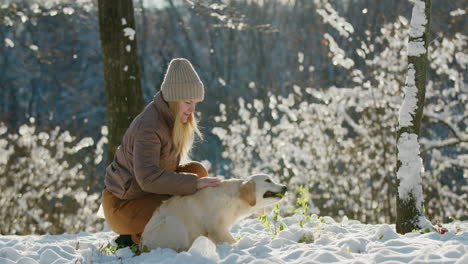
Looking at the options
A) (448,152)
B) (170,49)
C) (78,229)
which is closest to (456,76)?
(448,152)

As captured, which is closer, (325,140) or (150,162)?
(150,162)

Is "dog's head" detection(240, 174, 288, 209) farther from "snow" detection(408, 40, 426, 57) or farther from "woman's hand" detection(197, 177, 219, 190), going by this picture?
"snow" detection(408, 40, 426, 57)

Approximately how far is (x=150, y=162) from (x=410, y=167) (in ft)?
7.74

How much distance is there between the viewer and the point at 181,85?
15.1ft

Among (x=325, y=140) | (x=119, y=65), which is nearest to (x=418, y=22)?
(x=119, y=65)

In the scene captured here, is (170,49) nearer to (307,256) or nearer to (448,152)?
(448,152)

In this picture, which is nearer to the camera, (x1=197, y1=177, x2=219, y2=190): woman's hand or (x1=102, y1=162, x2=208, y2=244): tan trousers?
(x1=197, y1=177, x2=219, y2=190): woman's hand

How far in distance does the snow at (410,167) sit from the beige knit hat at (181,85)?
194 centimetres

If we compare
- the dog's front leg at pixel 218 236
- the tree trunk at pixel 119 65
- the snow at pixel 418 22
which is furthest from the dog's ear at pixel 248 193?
the tree trunk at pixel 119 65

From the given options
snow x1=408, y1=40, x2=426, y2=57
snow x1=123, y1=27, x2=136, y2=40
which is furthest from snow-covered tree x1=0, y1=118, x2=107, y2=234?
snow x1=408, y1=40, x2=426, y2=57

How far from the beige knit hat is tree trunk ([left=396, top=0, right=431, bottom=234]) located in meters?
1.94

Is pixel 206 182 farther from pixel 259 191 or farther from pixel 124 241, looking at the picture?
pixel 124 241

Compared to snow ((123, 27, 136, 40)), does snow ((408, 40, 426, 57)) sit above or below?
below

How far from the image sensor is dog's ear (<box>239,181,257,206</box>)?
4570 mm
